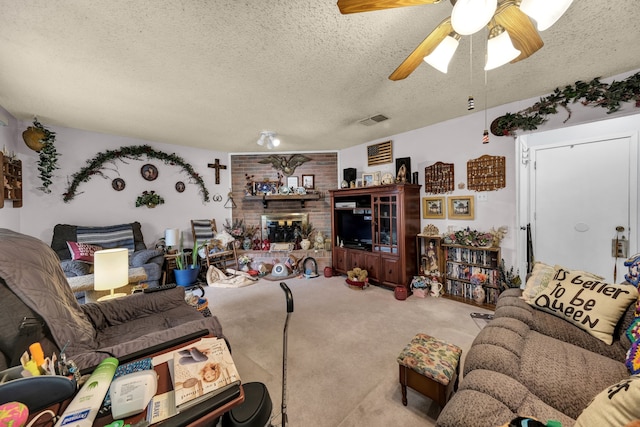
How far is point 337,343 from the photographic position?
7.26ft

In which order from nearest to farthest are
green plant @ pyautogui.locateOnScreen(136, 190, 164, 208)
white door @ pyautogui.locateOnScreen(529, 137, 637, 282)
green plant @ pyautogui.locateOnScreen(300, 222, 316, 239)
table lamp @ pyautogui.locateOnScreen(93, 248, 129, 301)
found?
1. table lamp @ pyautogui.locateOnScreen(93, 248, 129, 301)
2. white door @ pyautogui.locateOnScreen(529, 137, 637, 282)
3. green plant @ pyautogui.locateOnScreen(136, 190, 164, 208)
4. green plant @ pyautogui.locateOnScreen(300, 222, 316, 239)

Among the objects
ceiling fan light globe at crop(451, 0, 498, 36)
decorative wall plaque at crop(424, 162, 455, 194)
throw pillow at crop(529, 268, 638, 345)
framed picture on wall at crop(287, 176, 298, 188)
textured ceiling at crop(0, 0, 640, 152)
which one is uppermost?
textured ceiling at crop(0, 0, 640, 152)

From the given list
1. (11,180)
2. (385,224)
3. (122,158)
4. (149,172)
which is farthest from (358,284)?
(11,180)

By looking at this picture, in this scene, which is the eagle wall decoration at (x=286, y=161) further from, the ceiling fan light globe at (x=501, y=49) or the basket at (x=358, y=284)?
the ceiling fan light globe at (x=501, y=49)

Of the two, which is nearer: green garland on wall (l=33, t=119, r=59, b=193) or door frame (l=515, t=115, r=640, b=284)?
door frame (l=515, t=115, r=640, b=284)

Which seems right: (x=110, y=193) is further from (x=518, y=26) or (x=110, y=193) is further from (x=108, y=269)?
(x=518, y=26)

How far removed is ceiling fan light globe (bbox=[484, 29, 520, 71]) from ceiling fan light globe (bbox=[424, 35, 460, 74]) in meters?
0.19

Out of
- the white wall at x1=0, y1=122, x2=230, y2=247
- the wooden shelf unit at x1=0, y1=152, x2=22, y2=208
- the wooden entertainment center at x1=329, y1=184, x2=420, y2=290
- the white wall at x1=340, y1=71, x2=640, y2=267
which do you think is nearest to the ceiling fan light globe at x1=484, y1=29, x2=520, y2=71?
the white wall at x1=340, y1=71, x2=640, y2=267

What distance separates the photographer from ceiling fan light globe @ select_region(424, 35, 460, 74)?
1.29m

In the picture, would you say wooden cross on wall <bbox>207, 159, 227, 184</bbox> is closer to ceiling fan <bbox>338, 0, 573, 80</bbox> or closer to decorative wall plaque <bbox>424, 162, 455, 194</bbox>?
decorative wall plaque <bbox>424, 162, 455, 194</bbox>

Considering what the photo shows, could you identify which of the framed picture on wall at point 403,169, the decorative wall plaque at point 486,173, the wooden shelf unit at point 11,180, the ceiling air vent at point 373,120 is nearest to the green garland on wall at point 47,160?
the wooden shelf unit at point 11,180

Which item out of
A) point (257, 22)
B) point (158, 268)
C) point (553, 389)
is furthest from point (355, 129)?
point (158, 268)

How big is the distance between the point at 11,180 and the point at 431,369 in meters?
4.85

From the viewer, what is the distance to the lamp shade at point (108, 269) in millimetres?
1789
